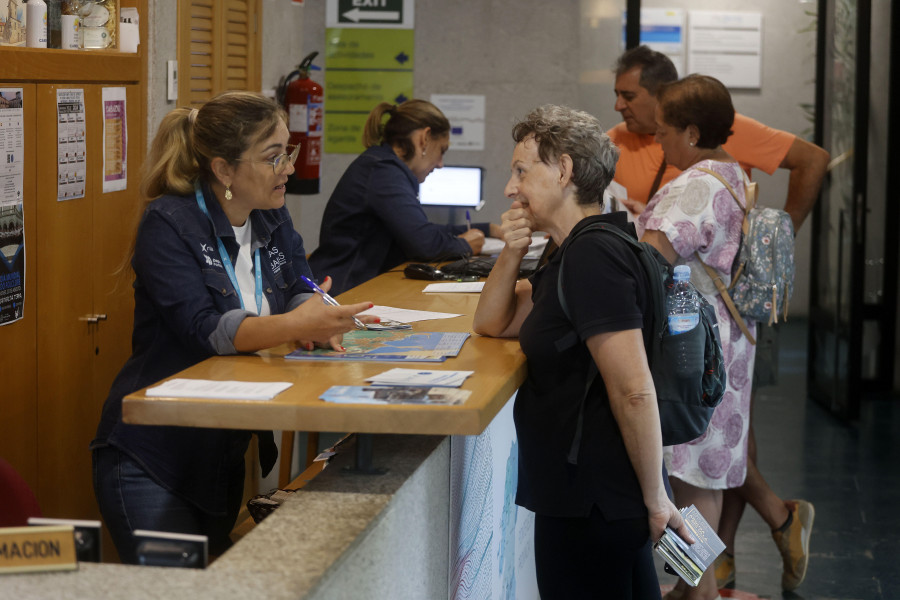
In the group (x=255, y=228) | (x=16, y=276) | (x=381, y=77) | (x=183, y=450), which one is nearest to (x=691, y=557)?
(x=183, y=450)

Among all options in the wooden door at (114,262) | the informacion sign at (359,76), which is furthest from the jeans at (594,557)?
the informacion sign at (359,76)

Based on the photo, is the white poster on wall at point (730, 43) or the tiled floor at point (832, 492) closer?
the tiled floor at point (832, 492)

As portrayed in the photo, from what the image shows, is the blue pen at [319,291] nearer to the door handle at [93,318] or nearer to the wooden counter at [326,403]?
the wooden counter at [326,403]

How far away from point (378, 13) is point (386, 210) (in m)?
3.09

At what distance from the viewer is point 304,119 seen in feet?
18.4

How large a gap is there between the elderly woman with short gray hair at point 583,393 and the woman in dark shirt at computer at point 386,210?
1.80 metres

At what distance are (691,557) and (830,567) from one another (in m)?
2.28

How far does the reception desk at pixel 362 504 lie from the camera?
151 centimetres

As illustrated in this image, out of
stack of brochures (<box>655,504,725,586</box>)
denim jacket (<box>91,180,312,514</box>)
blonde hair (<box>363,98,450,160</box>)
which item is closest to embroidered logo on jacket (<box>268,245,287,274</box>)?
denim jacket (<box>91,180,312,514</box>)

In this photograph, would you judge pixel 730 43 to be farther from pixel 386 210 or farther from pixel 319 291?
pixel 319 291

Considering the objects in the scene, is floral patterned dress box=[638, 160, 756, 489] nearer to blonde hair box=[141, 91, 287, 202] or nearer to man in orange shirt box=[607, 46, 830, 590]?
man in orange shirt box=[607, 46, 830, 590]

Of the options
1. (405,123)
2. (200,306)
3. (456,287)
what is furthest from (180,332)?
(405,123)

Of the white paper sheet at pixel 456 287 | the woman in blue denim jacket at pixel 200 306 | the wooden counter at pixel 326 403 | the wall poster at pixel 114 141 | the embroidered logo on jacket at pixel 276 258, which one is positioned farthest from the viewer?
the white paper sheet at pixel 456 287

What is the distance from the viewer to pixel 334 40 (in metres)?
7.13
